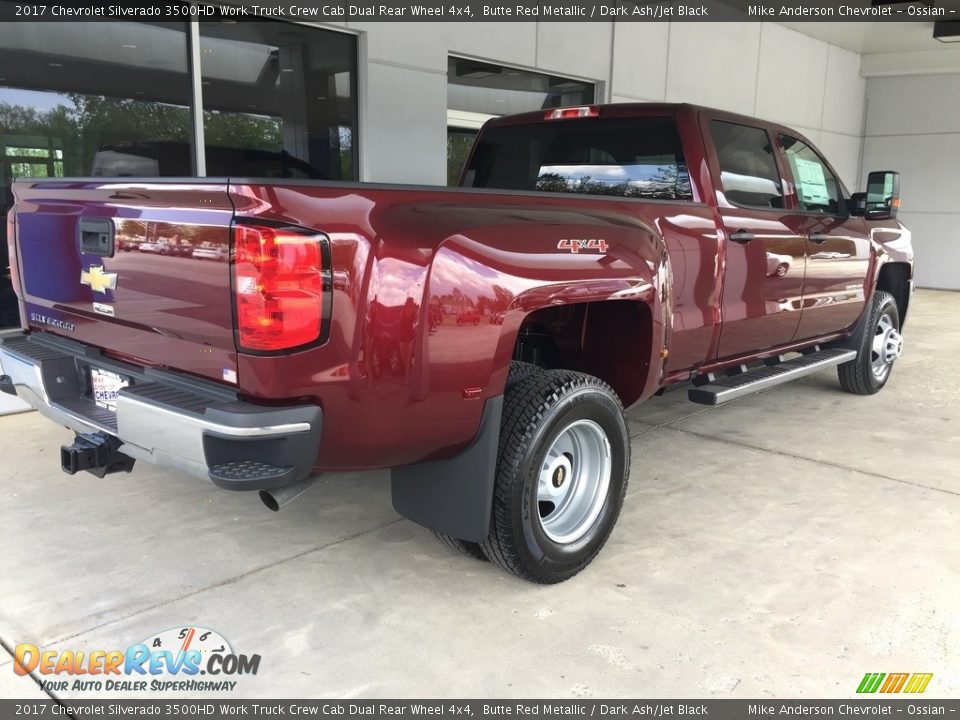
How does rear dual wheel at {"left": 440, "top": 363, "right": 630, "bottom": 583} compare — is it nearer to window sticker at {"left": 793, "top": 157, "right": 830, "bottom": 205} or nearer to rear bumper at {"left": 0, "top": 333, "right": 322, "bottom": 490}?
rear bumper at {"left": 0, "top": 333, "right": 322, "bottom": 490}

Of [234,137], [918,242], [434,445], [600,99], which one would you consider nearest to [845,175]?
[918,242]

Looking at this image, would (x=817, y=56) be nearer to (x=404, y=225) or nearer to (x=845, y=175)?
(x=845, y=175)

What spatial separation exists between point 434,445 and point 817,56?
14.3 meters

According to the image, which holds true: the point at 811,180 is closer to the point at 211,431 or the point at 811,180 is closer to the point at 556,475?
the point at 556,475

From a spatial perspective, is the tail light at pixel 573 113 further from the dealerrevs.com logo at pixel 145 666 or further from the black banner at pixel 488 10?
the black banner at pixel 488 10

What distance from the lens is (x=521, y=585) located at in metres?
3.16

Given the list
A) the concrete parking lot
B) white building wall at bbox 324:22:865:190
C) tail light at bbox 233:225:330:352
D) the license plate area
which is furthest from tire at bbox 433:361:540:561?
white building wall at bbox 324:22:865:190

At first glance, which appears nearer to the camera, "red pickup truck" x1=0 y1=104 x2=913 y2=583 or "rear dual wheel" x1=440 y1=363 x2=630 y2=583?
"red pickup truck" x1=0 y1=104 x2=913 y2=583

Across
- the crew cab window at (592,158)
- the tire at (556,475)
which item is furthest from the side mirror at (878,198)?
the tire at (556,475)

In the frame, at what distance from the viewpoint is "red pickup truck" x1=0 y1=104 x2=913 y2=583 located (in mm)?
2318

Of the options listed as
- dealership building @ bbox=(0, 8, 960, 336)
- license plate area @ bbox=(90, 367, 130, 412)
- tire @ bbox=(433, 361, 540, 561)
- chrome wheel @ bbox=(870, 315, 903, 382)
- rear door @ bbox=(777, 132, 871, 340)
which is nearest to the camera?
license plate area @ bbox=(90, 367, 130, 412)

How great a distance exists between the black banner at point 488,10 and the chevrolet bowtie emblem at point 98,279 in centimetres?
370

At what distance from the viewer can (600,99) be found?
9969mm

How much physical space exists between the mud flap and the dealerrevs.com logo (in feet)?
2.51
